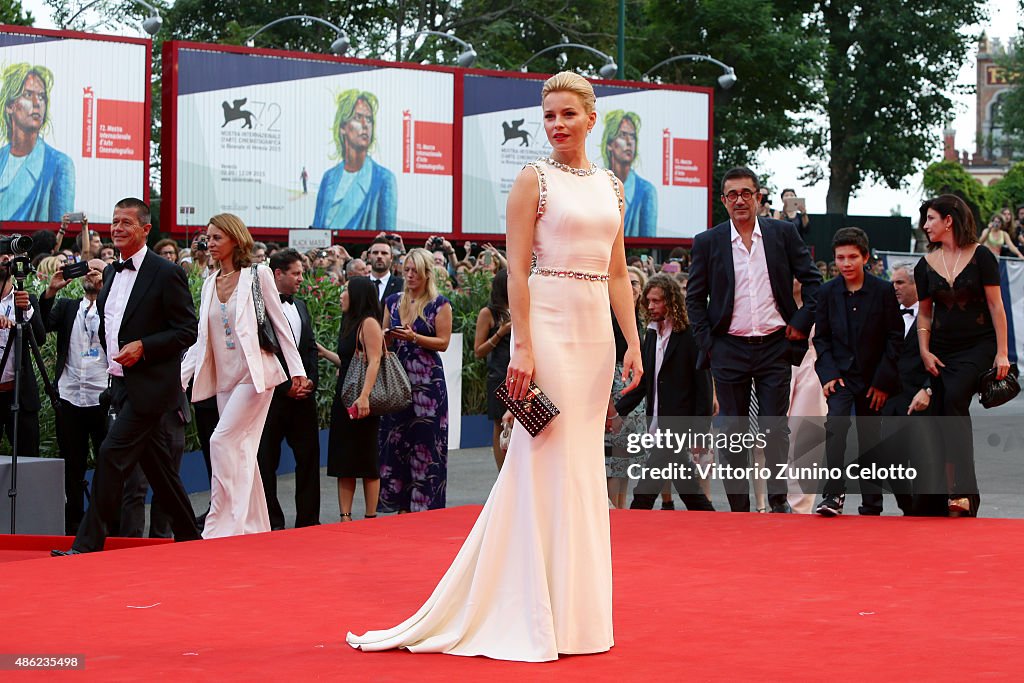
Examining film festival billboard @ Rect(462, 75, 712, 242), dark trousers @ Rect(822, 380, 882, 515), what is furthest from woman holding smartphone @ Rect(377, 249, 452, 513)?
film festival billboard @ Rect(462, 75, 712, 242)

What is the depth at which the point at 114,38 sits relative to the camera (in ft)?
95.0

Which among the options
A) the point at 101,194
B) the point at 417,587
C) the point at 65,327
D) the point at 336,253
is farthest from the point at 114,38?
the point at 417,587

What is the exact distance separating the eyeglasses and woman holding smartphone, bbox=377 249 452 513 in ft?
7.57

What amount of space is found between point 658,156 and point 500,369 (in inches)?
1010

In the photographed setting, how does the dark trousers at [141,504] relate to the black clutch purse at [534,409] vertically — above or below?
below

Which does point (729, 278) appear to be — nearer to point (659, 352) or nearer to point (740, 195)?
point (740, 195)

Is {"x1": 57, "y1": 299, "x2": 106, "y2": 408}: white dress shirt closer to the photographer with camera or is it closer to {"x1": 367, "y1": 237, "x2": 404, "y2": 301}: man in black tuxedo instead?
the photographer with camera

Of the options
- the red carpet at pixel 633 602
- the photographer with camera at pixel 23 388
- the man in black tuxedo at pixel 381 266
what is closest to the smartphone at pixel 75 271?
the photographer with camera at pixel 23 388

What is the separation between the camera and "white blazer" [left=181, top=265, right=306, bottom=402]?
949cm

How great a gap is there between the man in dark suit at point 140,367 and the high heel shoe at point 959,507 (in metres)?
4.39

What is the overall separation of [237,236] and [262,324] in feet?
1.80

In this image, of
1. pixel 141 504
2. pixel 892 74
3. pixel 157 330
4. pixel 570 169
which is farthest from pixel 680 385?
pixel 892 74

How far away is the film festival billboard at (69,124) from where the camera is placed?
27.4 metres

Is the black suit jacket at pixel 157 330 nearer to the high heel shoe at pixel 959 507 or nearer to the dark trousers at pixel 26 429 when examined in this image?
the dark trousers at pixel 26 429
